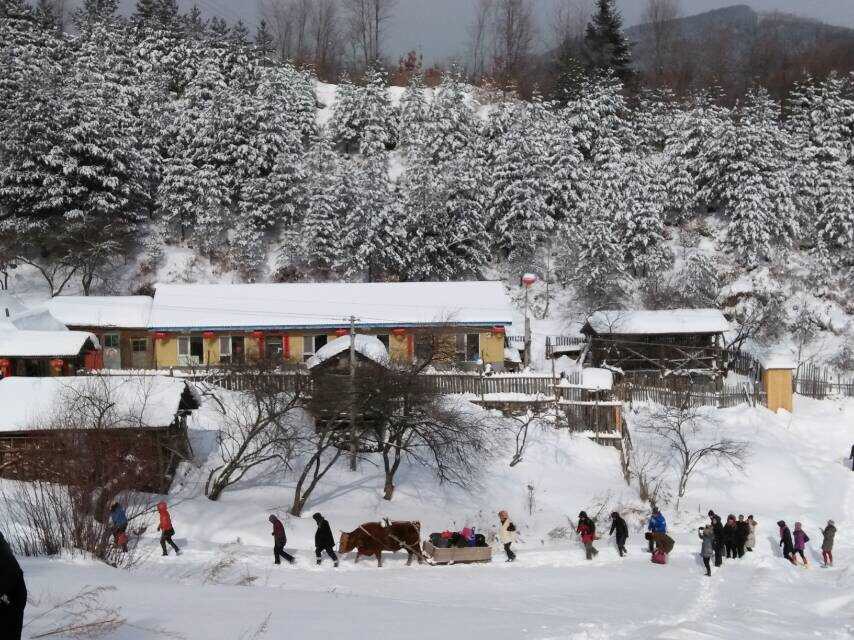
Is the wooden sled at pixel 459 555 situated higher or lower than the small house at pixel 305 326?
lower

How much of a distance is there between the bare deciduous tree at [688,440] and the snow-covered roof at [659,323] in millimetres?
4915

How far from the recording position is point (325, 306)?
113ft

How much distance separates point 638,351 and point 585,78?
2229cm

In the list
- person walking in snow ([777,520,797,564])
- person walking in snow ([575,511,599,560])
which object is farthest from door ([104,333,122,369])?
person walking in snow ([777,520,797,564])

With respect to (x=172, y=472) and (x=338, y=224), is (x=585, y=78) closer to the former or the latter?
(x=338, y=224)

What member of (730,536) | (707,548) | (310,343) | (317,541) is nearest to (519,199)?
(310,343)

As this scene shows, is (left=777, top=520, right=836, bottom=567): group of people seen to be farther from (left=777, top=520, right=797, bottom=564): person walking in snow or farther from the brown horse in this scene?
the brown horse

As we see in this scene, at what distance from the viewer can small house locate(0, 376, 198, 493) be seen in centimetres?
1791

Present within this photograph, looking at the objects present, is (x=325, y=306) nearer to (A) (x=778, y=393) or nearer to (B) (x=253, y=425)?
(B) (x=253, y=425)

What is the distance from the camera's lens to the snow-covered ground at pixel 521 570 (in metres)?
10.5

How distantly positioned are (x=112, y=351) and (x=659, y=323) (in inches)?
882

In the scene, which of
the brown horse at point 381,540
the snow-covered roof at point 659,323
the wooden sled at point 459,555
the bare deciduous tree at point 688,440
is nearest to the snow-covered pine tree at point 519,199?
the snow-covered roof at point 659,323

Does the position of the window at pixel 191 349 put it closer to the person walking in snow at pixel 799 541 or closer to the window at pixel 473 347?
the window at pixel 473 347

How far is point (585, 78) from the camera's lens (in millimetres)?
50438
